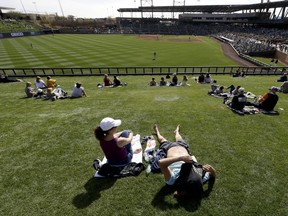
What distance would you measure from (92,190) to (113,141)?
1.28 m

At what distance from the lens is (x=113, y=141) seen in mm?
4453

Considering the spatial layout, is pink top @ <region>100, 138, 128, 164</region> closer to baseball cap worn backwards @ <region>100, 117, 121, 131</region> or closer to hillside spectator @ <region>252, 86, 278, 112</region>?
baseball cap worn backwards @ <region>100, 117, 121, 131</region>

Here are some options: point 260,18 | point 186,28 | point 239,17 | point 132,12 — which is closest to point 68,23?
point 132,12

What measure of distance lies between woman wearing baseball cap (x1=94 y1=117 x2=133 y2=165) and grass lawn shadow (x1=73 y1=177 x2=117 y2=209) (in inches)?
20.0

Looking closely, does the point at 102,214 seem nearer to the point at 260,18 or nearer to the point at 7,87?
the point at 7,87

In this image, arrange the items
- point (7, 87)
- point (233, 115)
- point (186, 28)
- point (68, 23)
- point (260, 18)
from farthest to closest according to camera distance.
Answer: point (68, 23)
point (186, 28)
point (260, 18)
point (7, 87)
point (233, 115)

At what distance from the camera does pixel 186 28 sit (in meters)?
96.1

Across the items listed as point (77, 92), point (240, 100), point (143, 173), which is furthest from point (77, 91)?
point (240, 100)

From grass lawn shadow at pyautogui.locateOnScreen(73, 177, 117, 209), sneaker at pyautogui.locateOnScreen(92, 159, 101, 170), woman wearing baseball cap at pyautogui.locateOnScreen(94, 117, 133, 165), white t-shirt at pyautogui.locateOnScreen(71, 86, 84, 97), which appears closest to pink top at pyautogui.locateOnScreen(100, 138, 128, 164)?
woman wearing baseball cap at pyautogui.locateOnScreen(94, 117, 133, 165)

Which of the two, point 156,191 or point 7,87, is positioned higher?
point 156,191

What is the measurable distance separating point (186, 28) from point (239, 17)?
82.3ft

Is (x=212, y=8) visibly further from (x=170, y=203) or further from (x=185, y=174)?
(x=170, y=203)

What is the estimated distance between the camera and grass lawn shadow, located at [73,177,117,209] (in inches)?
160

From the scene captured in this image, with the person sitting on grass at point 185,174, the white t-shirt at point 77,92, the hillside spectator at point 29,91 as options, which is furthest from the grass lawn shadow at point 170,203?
the hillside spectator at point 29,91
